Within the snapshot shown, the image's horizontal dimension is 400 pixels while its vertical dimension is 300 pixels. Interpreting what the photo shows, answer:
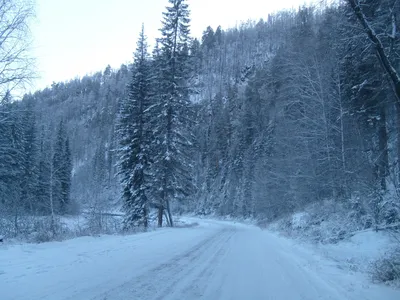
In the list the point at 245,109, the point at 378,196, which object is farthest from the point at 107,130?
the point at 378,196

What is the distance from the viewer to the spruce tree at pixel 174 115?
23.8 metres

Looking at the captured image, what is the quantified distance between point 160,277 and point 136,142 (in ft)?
62.5

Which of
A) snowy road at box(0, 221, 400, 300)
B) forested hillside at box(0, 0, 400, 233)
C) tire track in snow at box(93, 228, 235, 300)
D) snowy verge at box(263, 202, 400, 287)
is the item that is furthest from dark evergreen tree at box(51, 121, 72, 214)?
tire track in snow at box(93, 228, 235, 300)

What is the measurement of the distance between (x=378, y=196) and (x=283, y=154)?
63.1 feet

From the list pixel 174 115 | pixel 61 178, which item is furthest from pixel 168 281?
pixel 61 178

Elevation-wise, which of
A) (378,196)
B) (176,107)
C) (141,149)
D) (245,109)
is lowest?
(378,196)

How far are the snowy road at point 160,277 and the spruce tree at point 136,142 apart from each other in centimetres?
1407

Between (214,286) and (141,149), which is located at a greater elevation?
(141,149)

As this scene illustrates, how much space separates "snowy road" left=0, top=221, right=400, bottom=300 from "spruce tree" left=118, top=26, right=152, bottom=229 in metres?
14.1

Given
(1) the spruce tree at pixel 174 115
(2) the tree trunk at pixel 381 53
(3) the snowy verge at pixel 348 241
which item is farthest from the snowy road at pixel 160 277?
(1) the spruce tree at pixel 174 115

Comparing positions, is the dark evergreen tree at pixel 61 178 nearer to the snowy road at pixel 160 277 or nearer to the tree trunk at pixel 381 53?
the snowy road at pixel 160 277

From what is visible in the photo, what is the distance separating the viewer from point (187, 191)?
25156 mm

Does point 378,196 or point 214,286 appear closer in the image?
point 214,286

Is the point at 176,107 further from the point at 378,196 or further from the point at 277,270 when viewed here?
the point at 277,270
